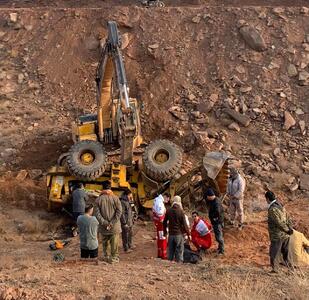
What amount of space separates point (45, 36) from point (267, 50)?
6964 millimetres

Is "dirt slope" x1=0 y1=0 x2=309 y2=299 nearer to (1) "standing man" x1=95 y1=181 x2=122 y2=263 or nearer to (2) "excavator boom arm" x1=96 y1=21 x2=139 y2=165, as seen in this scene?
(1) "standing man" x1=95 y1=181 x2=122 y2=263

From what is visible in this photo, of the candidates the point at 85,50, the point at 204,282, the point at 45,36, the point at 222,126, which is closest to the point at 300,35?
the point at 222,126

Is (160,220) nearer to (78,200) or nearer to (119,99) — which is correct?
(78,200)

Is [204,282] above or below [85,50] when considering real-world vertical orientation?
below

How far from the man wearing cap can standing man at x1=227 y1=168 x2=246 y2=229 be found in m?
2.48

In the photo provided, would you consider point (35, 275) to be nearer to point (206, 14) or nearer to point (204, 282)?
point (204, 282)

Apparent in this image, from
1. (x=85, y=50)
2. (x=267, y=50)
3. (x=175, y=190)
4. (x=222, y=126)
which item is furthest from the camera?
(x=85, y=50)

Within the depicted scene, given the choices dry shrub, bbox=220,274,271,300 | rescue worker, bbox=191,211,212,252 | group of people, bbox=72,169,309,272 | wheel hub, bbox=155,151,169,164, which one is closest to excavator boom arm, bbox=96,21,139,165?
wheel hub, bbox=155,151,169,164

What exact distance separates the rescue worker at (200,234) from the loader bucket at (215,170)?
184 centimetres

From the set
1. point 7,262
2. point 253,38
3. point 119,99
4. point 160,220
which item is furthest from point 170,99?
point 7,262

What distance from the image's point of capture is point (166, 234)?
958 centimetres

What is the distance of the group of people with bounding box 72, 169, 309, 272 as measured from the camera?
852cm

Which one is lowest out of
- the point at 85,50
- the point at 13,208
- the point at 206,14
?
the point at 13,208

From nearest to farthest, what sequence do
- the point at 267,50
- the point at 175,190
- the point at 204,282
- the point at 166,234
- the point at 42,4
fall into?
the point at 204,282 → the point at 166,234 → the point at 175,190 → the point at 267,50 → the point at 42,4
